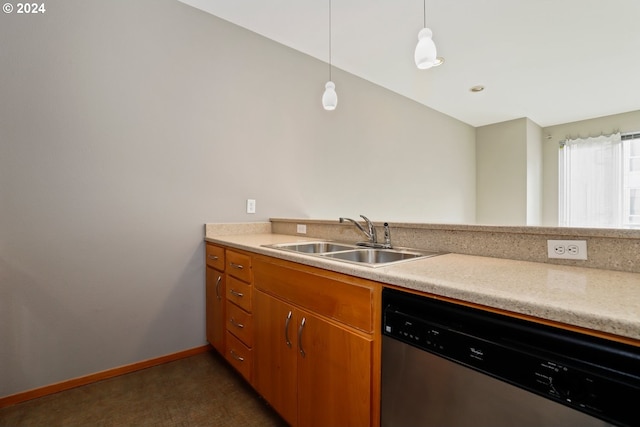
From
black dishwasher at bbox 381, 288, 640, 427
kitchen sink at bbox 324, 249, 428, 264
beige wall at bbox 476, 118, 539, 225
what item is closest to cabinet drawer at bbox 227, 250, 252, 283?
kitchen sink at bbox 324, 249, 428, 264

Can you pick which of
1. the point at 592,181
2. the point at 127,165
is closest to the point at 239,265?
the point at 127,165

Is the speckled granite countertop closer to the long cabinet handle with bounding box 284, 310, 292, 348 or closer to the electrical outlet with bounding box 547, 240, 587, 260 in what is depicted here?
the electrical outlet with bounding box 547, 240, 587, 260

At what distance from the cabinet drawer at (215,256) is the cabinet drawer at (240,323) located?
0.89 feet

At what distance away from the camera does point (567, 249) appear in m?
1.08

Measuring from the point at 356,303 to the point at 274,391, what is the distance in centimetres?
74

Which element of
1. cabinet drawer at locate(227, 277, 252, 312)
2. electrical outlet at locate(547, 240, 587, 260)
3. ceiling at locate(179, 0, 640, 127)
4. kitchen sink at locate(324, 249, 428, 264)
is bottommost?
cabinet drawer at locate(227, 277, 252, 312)

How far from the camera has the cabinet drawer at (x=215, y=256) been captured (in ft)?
6.43

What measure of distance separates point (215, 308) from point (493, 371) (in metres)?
1.78

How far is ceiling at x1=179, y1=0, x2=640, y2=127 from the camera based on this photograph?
218 centimetres

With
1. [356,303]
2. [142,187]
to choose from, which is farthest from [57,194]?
[356,303]

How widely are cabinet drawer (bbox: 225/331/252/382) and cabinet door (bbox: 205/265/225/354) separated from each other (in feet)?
0.38

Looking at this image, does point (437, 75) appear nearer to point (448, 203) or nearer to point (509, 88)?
point (509, 88)

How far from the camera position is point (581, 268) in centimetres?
103

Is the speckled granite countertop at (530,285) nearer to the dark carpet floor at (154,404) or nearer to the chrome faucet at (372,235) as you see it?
the chrome faucet at (372,235)
